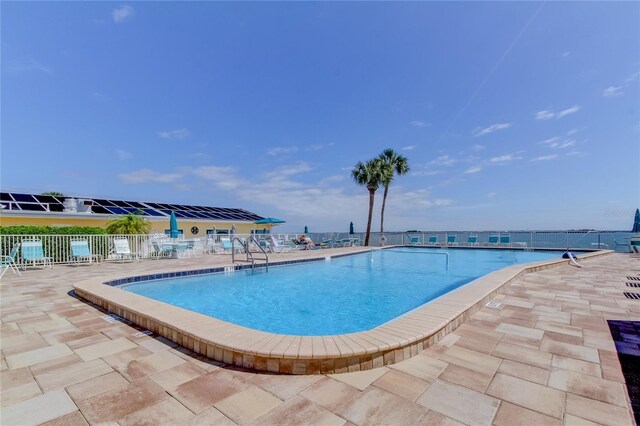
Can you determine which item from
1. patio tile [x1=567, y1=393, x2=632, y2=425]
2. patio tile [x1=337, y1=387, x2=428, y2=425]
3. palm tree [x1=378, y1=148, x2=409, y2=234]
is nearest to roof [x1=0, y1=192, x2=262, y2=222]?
palm tree [x1=378, y1=148, x2=409, y2=234]

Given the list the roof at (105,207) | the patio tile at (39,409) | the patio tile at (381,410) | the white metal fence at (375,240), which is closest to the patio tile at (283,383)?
the patio tile at (381,410)

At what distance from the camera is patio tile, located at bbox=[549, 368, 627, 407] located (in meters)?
1.99

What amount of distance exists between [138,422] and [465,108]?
656 inches

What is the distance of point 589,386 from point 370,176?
60.5ft

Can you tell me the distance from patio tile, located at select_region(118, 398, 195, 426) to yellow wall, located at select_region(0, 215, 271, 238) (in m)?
17.2

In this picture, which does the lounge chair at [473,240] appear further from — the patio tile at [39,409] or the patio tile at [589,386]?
the patio tile at [39,409]

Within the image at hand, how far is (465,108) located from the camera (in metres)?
14.7

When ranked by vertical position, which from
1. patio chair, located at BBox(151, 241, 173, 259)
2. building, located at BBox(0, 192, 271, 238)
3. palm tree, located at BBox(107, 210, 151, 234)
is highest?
building, located at BBox(0, 192, 271, 238)

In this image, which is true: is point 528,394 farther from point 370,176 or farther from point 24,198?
point 24,198

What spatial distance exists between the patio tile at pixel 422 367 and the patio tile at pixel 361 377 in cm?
16

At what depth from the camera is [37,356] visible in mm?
2713

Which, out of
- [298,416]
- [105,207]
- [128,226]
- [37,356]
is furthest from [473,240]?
[105,207]

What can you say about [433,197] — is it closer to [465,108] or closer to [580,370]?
[465,108]

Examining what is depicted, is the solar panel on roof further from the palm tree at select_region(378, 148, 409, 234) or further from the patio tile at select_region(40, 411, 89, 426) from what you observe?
the palm tree at select_region(378, 148, 409, 234)
